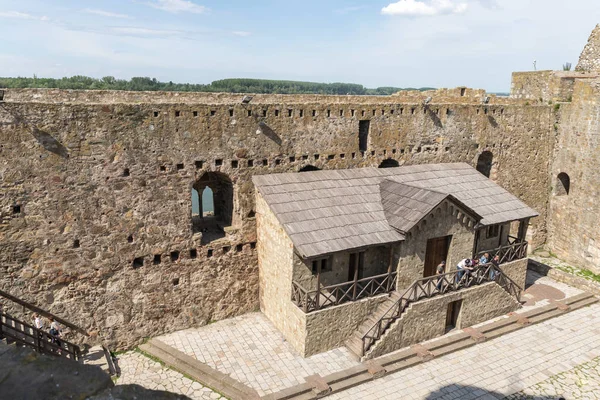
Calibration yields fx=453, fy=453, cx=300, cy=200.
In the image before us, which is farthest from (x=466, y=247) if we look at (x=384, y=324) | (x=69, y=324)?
(x=69, y=324)

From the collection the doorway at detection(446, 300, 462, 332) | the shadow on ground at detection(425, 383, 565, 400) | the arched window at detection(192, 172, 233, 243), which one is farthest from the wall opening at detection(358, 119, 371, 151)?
the shadow on ground at detection(425, 383, 565, 400)

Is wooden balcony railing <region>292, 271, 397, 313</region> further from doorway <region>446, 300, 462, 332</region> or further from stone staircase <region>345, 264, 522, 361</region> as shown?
doorway <region>446, 300, 462, 332</region>

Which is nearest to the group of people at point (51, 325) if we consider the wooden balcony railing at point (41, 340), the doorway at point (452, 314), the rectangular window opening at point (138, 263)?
the wooden balcony railing at point (41, 340)

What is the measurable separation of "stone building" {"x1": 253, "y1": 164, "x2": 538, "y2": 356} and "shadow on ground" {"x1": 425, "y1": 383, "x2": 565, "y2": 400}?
5.73 feet

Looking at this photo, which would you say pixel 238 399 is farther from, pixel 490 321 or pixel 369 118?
pixel 369 118

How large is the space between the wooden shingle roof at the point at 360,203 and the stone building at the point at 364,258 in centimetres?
3

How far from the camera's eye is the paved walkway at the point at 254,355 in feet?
36.5

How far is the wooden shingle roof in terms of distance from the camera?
38.7 ft

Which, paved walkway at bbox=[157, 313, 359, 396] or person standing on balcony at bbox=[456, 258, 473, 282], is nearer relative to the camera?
paved walkway at bbox=[157, 313, 359, 396]

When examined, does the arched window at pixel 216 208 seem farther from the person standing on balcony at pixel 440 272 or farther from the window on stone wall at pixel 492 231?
the window on stone wall at pixel 492 231

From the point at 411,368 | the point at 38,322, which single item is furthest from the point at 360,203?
the point at 38,322

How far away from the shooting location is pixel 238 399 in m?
Result: 10.4

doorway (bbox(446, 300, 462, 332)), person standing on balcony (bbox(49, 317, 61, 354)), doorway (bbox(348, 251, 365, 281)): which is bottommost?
doorway (bbox(446, 300, 462, 332))

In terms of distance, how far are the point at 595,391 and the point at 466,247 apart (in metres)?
4.71
